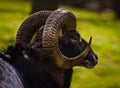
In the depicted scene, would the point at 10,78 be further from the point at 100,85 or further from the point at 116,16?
the point at 116,16

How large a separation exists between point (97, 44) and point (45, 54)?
16.1m

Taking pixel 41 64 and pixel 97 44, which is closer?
pixel 41 64

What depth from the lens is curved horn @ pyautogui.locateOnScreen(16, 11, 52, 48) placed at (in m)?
10.4

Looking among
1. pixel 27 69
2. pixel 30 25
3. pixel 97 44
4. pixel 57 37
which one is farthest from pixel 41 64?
pixel 97 44

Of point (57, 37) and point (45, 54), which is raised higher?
point (57, 37)

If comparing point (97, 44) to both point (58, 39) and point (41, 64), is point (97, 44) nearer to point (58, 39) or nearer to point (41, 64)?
point (58, 39)

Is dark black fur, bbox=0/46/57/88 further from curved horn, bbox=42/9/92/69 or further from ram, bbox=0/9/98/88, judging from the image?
curved horn, bbox=42/9/92/69

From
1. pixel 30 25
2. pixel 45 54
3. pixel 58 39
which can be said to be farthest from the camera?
pixel 30 25

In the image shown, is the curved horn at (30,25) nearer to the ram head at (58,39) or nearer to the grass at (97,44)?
the ram head at (58,39)

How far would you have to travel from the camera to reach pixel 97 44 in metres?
25.7

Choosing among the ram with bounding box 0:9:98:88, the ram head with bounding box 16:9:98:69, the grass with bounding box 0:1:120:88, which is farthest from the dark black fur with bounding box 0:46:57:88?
the grass with bounding box 0:1:120:88

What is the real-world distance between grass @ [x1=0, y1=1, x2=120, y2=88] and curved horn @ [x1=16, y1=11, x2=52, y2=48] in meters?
7.18

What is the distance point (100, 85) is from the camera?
60.8 feet

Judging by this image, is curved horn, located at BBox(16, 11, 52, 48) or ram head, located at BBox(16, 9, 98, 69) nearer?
ram head, located at BBox(16, 9, 98, 69)
